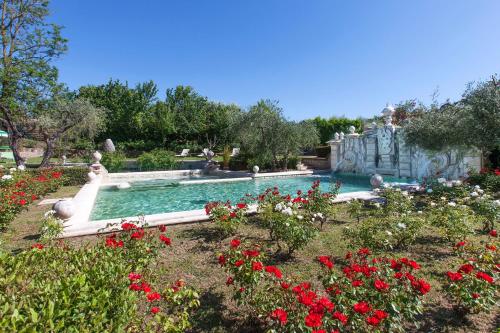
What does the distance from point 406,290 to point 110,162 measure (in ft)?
69.4

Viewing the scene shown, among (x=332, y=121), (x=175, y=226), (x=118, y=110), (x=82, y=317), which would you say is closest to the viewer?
(x=82, y=317)

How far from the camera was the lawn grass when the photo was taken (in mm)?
3096

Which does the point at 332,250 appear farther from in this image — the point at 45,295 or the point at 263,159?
the point at 263,159

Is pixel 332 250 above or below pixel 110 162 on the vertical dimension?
below

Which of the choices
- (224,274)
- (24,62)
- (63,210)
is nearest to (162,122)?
(24,62)

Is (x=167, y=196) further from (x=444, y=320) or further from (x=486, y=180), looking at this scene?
(x=486, y=180)

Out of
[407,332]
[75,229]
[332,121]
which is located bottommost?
[407,332]

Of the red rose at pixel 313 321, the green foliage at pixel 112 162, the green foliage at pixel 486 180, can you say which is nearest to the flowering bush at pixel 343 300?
the red rose at pixel 313 321

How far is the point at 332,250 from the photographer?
510 cm

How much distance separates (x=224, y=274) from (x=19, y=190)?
7.42 metres

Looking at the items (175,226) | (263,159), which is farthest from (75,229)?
(263,159)

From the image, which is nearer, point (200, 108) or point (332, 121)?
point (332, 121)

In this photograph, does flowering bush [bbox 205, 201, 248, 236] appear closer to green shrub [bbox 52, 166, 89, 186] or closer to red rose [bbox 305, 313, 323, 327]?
red rose [bbox 305, 313, 323, 327]

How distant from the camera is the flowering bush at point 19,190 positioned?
5.95m
